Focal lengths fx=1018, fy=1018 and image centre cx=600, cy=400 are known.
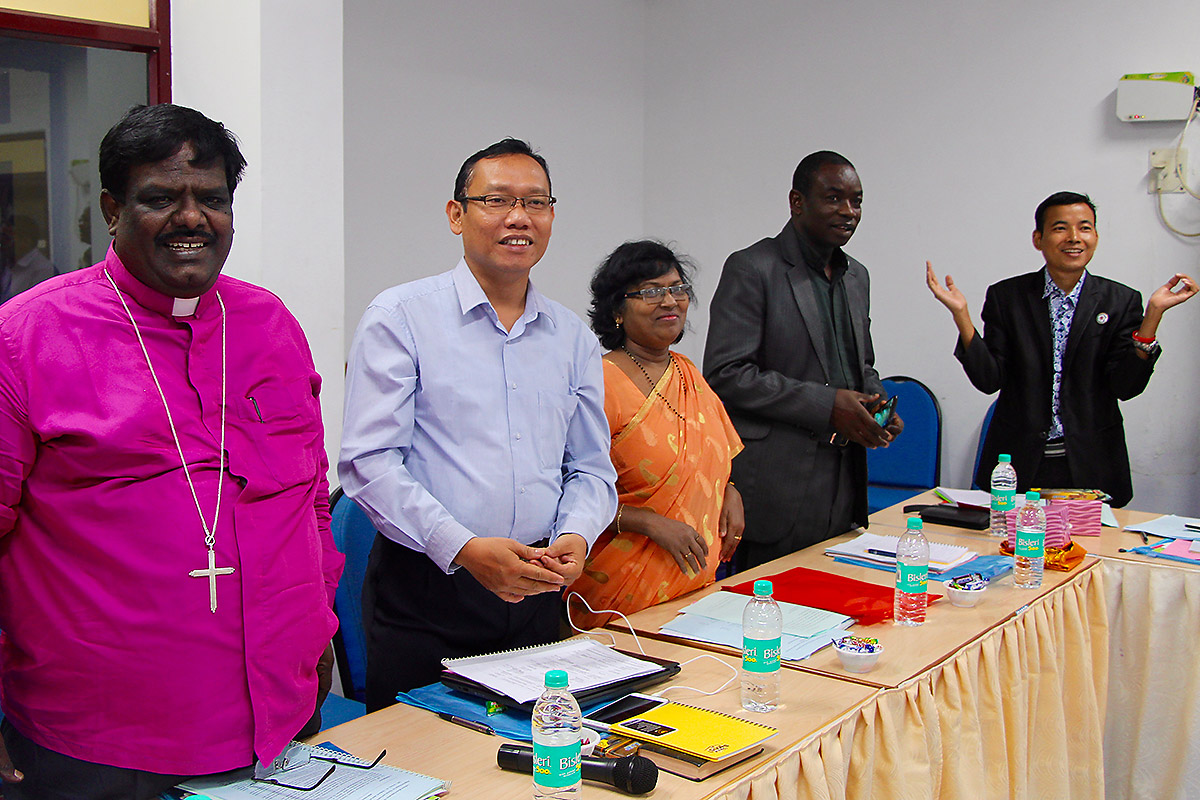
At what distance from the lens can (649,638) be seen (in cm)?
215

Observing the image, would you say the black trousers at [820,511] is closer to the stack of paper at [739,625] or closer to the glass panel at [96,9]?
the stack of paper at [739,625]

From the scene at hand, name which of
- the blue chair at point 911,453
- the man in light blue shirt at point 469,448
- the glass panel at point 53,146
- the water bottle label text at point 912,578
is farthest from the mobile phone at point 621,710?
the blue chair at point 911,453

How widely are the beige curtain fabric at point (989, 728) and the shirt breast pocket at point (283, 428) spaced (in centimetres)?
77

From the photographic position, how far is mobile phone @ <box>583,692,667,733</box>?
164 cm

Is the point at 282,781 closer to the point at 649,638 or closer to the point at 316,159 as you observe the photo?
the point at 649,638

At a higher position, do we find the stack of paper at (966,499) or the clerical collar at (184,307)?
the clerical collar at (184,307)

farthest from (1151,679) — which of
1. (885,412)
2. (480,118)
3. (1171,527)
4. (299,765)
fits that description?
(480,118)

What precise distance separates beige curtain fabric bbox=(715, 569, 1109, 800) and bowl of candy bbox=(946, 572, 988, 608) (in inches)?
4.3

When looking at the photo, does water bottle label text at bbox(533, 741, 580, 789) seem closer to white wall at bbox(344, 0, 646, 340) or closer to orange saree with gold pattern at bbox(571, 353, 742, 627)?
orange saree with gold pattern at bbox(571, 353, 742, 627)

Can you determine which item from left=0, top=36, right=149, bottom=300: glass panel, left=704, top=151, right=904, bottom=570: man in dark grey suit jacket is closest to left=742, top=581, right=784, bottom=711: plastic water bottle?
left=704, top=151, right=904, bottom=570: man in dark grey suit jacket

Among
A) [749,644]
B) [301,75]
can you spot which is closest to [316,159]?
[301,75]

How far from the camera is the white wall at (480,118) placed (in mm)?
4262

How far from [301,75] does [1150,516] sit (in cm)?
295

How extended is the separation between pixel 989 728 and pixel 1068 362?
5.66 feet
